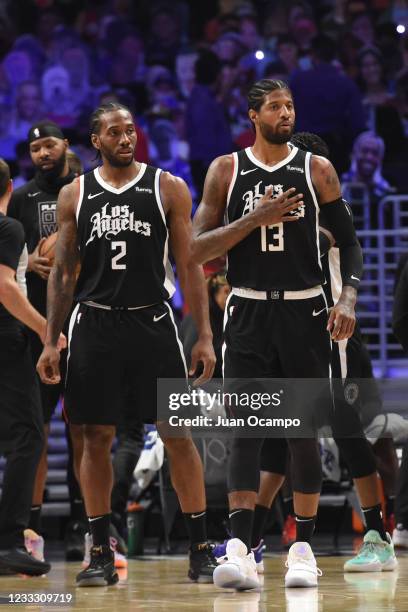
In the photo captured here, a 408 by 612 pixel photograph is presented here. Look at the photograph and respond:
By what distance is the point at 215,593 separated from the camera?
5.25 metres

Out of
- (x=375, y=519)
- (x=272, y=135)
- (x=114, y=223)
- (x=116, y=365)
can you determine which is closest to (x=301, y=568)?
(x=375, y=519)

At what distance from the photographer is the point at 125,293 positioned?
564 centimetres

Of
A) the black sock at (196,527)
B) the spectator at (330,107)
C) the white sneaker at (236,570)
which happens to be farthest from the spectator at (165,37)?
the white sneaker at (236,570)

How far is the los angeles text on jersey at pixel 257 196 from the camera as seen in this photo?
541cm

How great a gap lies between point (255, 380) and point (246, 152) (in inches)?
40.2

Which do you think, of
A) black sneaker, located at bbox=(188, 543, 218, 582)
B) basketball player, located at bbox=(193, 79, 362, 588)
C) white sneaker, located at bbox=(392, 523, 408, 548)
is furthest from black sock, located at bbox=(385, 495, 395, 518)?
basketball player, located at bbox=(193, 79, 362, 588)

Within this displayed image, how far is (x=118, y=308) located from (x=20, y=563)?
1.44 meters

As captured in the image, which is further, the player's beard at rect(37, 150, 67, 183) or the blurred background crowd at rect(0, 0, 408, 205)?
the blurred background crowd at rect(0, 0, 408, 205)

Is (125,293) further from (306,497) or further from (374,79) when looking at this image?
(374,79)

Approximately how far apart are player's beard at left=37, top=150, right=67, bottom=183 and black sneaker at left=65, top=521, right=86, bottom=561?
6.69 ft

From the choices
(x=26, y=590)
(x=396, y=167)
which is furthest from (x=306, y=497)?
(x=396, y=167)

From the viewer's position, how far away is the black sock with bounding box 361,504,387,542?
6180 millimetres

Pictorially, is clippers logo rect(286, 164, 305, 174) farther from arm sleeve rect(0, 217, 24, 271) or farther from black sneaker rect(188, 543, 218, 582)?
black sneaker rect(188, 543, 218, 582)

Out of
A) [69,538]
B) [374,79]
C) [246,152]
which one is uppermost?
[374,79]
